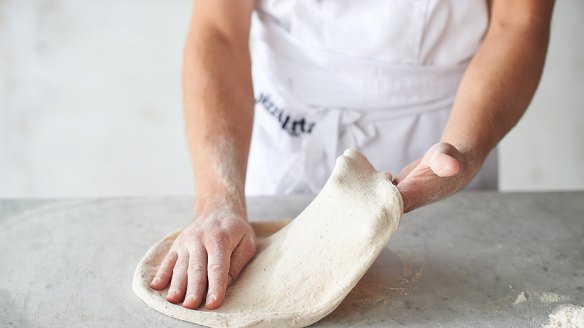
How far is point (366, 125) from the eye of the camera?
1703 mm

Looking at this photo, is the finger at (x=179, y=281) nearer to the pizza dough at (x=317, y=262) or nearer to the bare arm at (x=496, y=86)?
the pizza dough at (x=317, y=262)

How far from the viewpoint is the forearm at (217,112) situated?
4.63 feet

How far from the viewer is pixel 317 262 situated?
1151mm

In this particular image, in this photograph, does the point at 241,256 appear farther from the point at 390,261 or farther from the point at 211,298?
the point at 390,261

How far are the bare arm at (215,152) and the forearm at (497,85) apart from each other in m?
0.44

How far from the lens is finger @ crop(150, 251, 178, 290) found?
1203mm

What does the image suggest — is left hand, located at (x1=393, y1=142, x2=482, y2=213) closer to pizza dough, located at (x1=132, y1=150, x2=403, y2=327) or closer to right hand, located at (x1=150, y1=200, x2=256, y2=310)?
pizza dough, located at (x1=132, y1=150, x2=403, y2=327)

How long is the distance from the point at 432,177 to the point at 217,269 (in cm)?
40

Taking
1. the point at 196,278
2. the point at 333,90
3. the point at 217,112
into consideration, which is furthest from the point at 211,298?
the point at 333,90

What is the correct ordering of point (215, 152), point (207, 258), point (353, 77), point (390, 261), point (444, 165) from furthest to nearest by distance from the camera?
point (353, 77) → point (215, 152) → point (390, 261) → point (207, 258) → point (444, 165)

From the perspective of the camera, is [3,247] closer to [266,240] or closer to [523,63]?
[266,240]

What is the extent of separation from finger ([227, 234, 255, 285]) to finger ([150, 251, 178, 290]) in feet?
0.35

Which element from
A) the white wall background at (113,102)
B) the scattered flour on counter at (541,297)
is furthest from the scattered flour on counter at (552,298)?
the white wall background at (113,102)

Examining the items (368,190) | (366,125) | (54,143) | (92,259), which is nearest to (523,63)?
(366,125)
